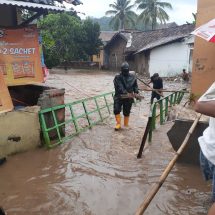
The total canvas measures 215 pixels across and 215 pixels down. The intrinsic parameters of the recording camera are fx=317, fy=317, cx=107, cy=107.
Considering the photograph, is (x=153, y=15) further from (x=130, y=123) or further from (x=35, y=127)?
(x=35, y=127)

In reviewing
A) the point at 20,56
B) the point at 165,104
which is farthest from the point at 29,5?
the point at 165,104

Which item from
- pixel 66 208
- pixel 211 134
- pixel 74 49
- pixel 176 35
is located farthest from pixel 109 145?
pixel 74 49

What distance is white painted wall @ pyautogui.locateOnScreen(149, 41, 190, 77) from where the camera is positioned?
86.9 ft

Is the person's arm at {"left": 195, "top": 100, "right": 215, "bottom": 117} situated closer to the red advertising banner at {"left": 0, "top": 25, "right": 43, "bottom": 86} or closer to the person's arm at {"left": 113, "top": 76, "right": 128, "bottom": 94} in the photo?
the red advertising banner at {"left": 0, "top": 25, "right": 43, "bottom": 86}

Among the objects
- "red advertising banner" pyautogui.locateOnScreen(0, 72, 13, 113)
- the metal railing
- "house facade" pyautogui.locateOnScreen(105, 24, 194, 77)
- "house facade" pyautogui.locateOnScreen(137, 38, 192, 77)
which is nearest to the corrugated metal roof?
"red advertising banner" pyautogui.locateOnScreen(0, 72, 13, 113)

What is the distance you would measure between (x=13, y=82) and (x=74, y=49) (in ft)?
90.3

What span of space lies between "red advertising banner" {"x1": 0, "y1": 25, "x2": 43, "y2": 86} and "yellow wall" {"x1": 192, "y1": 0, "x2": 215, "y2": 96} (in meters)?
3.83

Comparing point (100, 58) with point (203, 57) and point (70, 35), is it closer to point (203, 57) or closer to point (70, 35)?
point (70, 35)

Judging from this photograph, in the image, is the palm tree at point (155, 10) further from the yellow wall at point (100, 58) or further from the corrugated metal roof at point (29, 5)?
the corrugated metal roof at point (29, 5)

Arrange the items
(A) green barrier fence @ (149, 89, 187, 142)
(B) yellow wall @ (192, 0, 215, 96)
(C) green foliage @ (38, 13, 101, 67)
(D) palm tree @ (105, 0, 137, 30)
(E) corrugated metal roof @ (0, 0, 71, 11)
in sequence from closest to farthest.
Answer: (E) corrugated metal roof @ (0, 0, 71, 11), (B) yellow wall @ (192, 0, 215, 96), (A) green barrier fence @ (149, 89, 187, 142), (C) green foliage @ (38, 13, 101, 67), (D) palm tree @ (105, 0, 137, 30)

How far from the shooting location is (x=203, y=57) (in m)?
7.74

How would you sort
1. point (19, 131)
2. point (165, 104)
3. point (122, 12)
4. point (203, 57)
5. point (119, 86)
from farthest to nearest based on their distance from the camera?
point (122, 12), point (165, 104), point (119, 86), point (203, 57), point (19, 131)

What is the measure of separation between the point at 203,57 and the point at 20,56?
4310 mm

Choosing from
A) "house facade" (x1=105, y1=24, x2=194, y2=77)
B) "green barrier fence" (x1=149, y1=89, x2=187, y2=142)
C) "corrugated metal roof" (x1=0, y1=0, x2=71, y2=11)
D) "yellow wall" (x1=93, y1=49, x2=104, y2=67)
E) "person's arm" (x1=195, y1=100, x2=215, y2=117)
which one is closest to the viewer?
"person's arm" (x1=195, y1=100, x2=215, y2=117)
